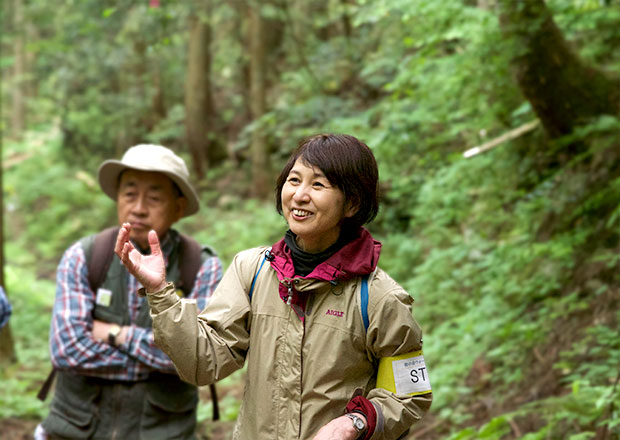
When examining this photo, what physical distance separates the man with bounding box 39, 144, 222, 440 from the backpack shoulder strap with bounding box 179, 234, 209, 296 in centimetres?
1

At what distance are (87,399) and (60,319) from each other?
0.44 meters

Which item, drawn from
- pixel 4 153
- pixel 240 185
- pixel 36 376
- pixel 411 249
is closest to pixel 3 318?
pixel 36 376

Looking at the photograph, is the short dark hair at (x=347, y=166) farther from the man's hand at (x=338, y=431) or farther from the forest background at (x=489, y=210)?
the forest background at (x=489, y=210)

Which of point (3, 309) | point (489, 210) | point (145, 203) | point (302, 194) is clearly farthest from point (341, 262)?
point (489, 210)

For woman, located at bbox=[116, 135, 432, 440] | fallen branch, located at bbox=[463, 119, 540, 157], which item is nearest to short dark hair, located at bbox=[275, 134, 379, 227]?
woman, located at bbox=[116, 135, 432, 440]

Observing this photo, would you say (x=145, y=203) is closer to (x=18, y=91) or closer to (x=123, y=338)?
(x=123, y=338)

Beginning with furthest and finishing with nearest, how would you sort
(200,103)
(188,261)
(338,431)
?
1. (200,103)
2. (188,261)
3. (338,431)

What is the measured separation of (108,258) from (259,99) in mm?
13829

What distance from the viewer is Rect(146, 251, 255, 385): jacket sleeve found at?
220 cm

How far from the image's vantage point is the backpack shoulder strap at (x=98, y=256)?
137 inches

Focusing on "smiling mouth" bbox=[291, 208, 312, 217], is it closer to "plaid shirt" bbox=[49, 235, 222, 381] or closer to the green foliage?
"plaid shirt" bbox=[49, 235, 222, 381]

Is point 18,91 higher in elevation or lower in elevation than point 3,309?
higher

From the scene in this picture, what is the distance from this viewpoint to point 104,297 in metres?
3.47

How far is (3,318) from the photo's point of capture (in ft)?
12.7
